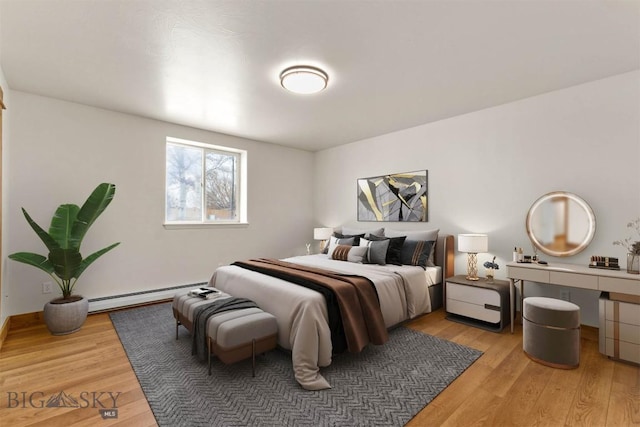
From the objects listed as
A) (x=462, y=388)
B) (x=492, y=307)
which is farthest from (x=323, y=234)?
(x=462, y=388)

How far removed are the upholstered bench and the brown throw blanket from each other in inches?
21.4

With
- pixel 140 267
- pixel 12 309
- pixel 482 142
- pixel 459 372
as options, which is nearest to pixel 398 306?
Result: pixel 459 372

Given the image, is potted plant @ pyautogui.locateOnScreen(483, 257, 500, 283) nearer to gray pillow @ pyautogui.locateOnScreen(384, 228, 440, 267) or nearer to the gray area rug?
gray pillow @ pyautogui.locateOnScreen(384, 228, 440, 267)

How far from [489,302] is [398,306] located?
994 mm

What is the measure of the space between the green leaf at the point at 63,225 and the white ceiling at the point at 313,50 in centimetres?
133

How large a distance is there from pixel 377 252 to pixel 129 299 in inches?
130

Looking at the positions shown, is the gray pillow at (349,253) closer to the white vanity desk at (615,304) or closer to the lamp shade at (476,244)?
the lamp shade at (476,244)

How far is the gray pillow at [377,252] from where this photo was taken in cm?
374

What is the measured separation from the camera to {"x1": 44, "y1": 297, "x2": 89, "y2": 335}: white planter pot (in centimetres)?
290

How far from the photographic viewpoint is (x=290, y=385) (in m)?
2.07

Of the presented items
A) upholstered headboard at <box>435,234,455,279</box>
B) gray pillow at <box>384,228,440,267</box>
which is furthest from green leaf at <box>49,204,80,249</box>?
upholstered headboard at <box>435,234,455,279</box>

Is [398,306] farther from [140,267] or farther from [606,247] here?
[140,267]

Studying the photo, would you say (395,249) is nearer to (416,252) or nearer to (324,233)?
(416,252)

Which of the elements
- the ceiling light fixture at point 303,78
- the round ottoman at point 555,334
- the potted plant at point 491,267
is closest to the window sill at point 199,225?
the ceiling light fixture at point 303,78
